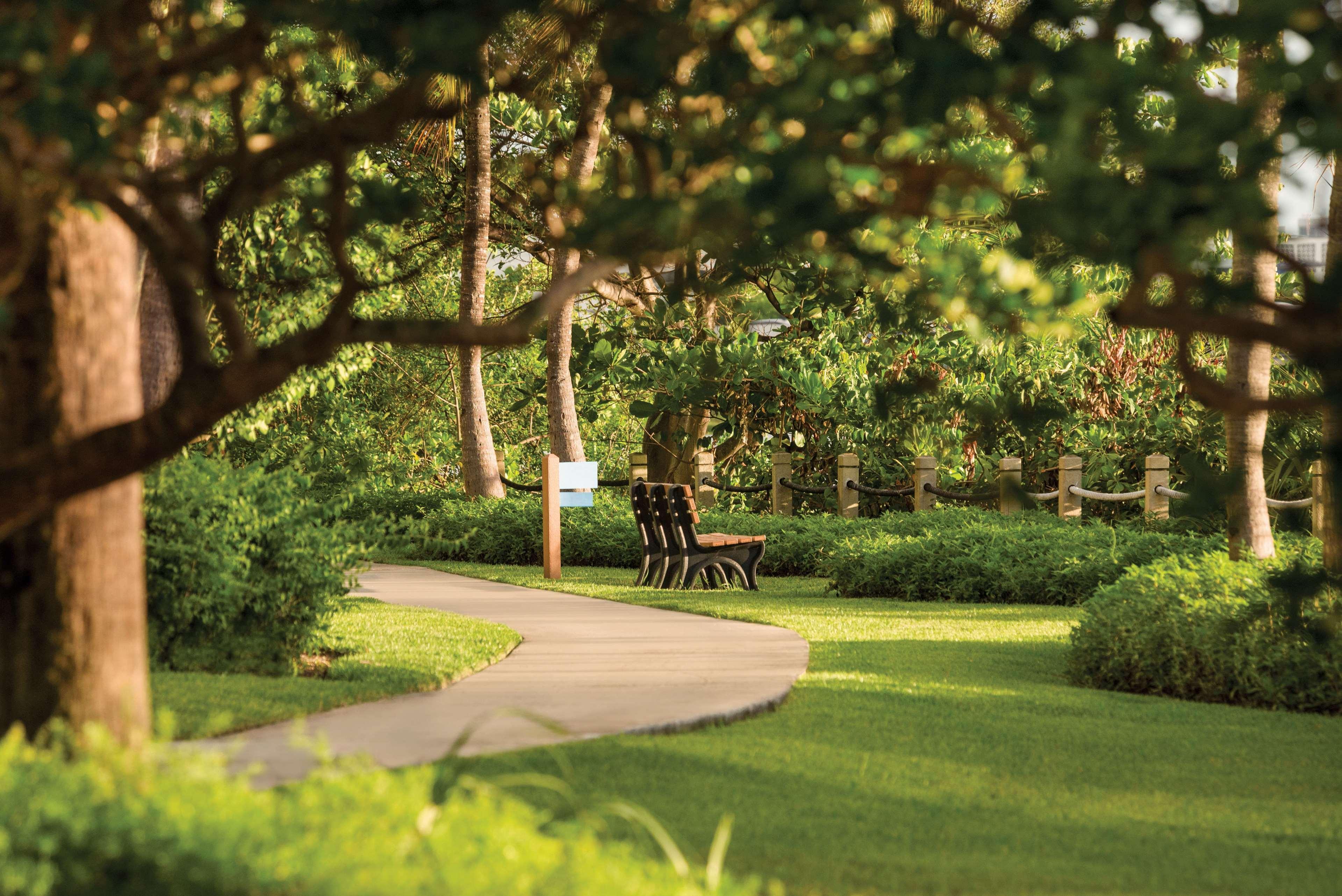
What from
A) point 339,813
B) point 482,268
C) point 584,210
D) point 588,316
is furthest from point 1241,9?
point 588,316

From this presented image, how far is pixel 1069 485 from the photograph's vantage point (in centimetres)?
1728

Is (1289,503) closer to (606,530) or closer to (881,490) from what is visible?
(881,490)

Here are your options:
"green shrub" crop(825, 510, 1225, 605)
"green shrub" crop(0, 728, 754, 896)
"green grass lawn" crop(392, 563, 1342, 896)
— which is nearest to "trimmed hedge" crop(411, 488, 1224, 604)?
"green shrub" crop(825, 510, 1225, 605)

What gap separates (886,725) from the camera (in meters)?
7.48

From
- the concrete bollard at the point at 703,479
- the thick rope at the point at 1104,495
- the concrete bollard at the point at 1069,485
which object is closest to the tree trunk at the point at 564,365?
the concrete bollard at the point at 703,479

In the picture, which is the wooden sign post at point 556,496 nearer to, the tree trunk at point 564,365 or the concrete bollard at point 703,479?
the tree trunk at point 564,365

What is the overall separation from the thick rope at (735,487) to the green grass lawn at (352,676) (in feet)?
31.2

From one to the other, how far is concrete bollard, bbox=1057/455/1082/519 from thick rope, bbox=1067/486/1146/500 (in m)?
0.06

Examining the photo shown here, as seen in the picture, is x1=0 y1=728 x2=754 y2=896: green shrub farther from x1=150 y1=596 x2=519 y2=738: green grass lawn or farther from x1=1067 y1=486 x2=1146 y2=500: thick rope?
x1=1067 y1=486 x2=1146 y2=500: thick rope

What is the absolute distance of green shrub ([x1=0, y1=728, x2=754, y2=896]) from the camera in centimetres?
328

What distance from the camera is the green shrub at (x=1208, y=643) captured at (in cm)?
841

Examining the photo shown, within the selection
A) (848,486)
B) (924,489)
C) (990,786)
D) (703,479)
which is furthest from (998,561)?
(990,786)

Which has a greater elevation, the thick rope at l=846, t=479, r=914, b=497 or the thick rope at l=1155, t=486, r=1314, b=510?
the thick rope at l=846, t=479, r=914, b=497

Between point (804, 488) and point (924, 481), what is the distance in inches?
81.6
